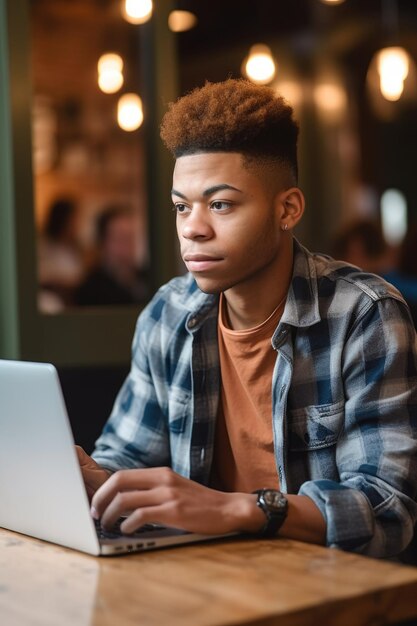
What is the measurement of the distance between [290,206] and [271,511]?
0.62 meters

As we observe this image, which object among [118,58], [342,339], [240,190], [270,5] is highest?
[270,5]

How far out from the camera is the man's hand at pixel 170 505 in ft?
4.24

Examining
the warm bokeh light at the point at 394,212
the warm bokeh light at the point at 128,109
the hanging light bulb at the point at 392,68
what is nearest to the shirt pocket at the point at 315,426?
the warm bokeh light at the point at 128,109

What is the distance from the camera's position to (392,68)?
563 cm

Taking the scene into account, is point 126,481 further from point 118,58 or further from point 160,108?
point 118,58

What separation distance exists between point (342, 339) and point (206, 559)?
57 cm

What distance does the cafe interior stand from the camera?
3.02m

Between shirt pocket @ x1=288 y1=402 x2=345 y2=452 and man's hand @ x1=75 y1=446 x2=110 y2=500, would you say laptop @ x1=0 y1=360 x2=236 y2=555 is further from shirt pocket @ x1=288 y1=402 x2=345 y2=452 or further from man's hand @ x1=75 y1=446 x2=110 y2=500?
shirt pocket @ x1=288 y1=402 x2=345 y2=452

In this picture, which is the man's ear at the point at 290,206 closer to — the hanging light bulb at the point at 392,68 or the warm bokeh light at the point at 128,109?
the warm bokeh light at the point at 128,109

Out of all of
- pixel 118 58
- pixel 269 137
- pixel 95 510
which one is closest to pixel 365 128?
pixel 118 58

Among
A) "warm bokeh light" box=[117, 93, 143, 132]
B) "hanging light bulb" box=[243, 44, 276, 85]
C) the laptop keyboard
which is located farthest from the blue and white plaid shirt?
"hanging light bulb" box=[243, 44, 276, 85]

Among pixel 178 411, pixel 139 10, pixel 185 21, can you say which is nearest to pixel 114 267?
pixel 185 21

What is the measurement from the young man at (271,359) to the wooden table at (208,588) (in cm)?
18

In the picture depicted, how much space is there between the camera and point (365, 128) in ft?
24.6
